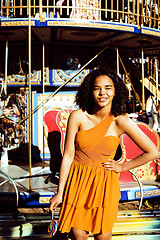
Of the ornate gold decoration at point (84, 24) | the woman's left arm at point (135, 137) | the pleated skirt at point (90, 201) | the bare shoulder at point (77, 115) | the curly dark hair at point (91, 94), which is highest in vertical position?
the ornate gold decoration at point (84, 24)

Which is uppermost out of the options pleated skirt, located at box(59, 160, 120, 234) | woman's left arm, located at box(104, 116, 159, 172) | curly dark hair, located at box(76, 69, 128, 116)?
curly dark hair, located at box(76, 69, 128, 116)

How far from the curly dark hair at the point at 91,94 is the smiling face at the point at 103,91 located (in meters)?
0.05

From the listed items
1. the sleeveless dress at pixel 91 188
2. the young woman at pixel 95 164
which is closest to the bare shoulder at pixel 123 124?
the young woman at pixel 95 164

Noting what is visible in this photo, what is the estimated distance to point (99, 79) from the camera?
224 cm

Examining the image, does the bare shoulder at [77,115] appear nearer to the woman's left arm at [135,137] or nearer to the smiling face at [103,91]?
the smiling face at [103,91]

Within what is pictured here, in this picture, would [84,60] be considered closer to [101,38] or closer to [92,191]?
[101,38]

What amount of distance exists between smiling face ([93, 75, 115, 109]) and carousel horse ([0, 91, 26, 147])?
601cm

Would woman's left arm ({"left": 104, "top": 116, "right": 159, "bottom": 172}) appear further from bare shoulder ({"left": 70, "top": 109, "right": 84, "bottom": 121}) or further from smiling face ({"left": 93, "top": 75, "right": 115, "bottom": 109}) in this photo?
bare shoulder ({"left": 70, "top": 109, "right": 84, "bottom": 121})

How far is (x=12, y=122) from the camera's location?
27.0ft

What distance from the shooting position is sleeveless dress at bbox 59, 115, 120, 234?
213 centimetres

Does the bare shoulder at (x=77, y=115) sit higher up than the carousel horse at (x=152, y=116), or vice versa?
the bare shoulder at (x=77, y=115)

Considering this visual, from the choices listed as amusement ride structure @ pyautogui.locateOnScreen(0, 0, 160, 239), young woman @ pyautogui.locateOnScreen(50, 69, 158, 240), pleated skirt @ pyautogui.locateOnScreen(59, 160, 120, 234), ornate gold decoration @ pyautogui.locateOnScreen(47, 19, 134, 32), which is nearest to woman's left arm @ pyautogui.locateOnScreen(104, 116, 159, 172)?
young woman @ pyautogui.locateOnScreen(50, 69, 158, 240)

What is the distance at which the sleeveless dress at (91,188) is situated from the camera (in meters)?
2.13

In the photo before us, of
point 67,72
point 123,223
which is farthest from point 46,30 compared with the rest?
point 123,223
